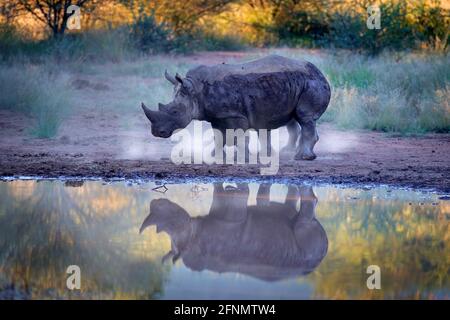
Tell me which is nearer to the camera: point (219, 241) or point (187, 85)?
point (219, 241)

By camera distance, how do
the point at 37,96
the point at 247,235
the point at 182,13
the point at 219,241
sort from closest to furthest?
the point at 219,241, the point at 247,235, the point at 37,96, the point at 182,13

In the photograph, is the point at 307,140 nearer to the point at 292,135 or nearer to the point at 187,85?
the point at 292,135

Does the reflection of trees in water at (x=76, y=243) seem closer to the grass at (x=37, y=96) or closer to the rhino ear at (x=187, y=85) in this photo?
the rhino ear at (x=187, y=85)

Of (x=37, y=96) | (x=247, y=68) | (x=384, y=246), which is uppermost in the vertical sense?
(x=247, y=68)

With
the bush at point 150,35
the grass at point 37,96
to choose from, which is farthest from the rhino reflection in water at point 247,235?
the bush at point 150,35

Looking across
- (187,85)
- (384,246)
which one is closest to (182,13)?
(187,85)

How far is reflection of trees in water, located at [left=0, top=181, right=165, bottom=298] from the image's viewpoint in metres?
5.79

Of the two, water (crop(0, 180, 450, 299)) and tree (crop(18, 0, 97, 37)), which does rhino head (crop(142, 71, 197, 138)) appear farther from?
tree (crop(18, 0, 97, 37))

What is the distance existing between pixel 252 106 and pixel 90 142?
2.71m

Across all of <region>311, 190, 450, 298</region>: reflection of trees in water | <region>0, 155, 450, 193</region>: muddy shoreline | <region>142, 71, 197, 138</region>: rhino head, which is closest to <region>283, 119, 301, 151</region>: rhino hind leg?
<region>0, 155, 450, 193</region>: muddy shoreline

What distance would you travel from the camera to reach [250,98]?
10.1m

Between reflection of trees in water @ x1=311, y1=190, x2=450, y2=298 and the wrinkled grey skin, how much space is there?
→ 67.4 inches

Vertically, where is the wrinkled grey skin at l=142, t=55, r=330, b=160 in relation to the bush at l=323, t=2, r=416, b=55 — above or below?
below

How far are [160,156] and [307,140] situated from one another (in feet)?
5.93
